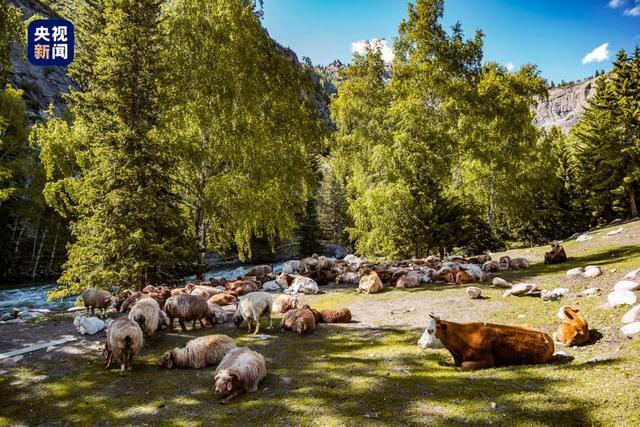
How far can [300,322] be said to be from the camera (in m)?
9.48

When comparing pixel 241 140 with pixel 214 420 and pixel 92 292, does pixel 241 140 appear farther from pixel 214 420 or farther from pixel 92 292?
pixel 214 420

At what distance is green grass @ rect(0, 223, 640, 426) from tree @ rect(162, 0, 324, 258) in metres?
10.1

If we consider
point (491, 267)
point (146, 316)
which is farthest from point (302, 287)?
point (491, 267)

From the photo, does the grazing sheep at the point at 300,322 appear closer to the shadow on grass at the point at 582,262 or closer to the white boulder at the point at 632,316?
the white boulder at the point at 632,316

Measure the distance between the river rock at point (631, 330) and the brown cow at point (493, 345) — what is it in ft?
4.59

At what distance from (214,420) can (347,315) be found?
5723 mm

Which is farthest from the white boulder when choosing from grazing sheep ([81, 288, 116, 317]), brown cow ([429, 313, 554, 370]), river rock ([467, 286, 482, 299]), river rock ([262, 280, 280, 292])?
grazing sheep ([81, 288, 116, 317])

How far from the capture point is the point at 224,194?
18.2 m

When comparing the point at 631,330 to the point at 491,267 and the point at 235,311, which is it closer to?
the point at 235,311

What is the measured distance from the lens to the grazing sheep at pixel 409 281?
1429 cm

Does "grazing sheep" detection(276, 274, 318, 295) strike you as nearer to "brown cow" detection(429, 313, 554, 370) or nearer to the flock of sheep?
the flock of sheep

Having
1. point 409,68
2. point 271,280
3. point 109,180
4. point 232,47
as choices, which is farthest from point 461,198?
point 109,180

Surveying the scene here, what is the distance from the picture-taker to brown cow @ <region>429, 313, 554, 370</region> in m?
5.96

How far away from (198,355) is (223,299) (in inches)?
231
